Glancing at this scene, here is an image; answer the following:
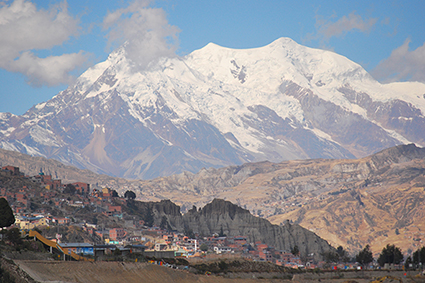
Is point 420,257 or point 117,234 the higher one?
point 117,234

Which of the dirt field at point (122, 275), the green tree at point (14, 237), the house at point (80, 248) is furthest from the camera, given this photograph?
the house at point (80, 248)

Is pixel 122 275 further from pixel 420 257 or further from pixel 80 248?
pixel 420 257

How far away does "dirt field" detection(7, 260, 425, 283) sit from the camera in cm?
7812

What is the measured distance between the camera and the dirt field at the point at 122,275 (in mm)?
78125

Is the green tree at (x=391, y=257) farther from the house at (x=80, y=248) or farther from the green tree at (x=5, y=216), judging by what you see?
the green tree at (x=5, y=216)

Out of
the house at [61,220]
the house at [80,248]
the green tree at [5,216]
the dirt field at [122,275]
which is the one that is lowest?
the dirt field at [122,275]

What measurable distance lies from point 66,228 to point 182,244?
3038 cm

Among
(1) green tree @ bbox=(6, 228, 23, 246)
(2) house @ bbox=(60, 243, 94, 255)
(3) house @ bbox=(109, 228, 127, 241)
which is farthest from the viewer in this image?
(3) house @ bbox=(109, 228, 127, 241)

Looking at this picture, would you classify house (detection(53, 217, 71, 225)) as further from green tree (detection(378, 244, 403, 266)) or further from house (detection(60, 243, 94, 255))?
green tree (detection(378, 244, 403, 266))

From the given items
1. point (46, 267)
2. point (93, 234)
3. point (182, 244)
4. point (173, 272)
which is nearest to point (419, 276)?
point (173, 272)

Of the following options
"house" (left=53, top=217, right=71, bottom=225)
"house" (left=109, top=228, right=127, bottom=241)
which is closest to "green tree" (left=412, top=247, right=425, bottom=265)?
"house" (left=109, top=228, right=127, bottom=241)

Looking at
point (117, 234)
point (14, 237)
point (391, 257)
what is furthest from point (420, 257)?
point (14, 237)

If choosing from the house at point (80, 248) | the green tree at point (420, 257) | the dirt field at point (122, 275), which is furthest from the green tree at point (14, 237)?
the green tree at point (420, 257)

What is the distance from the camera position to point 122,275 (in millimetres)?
88812
